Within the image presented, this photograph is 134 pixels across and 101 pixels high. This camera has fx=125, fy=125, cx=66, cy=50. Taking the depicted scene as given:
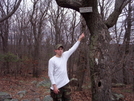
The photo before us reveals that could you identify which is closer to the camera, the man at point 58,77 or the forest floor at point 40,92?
the man at point 58,77

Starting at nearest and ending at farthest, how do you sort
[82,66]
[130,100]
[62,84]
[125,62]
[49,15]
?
[62,84] < [125,62] < [130,100] < [82,66] < [49,15]

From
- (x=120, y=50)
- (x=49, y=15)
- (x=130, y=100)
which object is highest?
(x=49, y=15)

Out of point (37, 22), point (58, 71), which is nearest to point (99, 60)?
point (58, 71)

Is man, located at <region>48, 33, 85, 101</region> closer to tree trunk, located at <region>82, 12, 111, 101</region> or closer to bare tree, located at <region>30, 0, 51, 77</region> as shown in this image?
tree trunk, located at <region>82, 12, 111, 101</region>

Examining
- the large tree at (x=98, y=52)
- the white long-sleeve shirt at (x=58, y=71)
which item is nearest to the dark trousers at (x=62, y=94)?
the white long-sleeve shirt at (x=58, y=71)

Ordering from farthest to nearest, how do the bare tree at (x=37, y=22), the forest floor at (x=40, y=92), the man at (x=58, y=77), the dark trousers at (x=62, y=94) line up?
the bare tree at (x=37, y=22), the forest floor at (x=40, y=92), the dark trousers at (x=62, y=94), the man at (x=58, y=77)

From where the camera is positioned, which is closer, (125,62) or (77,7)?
(77,7)

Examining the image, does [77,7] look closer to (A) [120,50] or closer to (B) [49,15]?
(A) [120,50]


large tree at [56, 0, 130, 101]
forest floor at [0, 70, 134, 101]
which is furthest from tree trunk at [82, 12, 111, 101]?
forest floor at [0, 70, 134, 101]

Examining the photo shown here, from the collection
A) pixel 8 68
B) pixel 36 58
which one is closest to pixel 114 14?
pixel 36 58

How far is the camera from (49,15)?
15.6m

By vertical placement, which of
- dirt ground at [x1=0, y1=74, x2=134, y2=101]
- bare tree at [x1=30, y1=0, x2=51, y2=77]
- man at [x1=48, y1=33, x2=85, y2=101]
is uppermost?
bare tree at [x1=30, y1=0, x2=51, y2=77]

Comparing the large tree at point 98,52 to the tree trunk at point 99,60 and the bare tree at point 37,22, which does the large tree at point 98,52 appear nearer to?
the tree trunk at point 99,60

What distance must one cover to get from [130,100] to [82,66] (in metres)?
3.16
